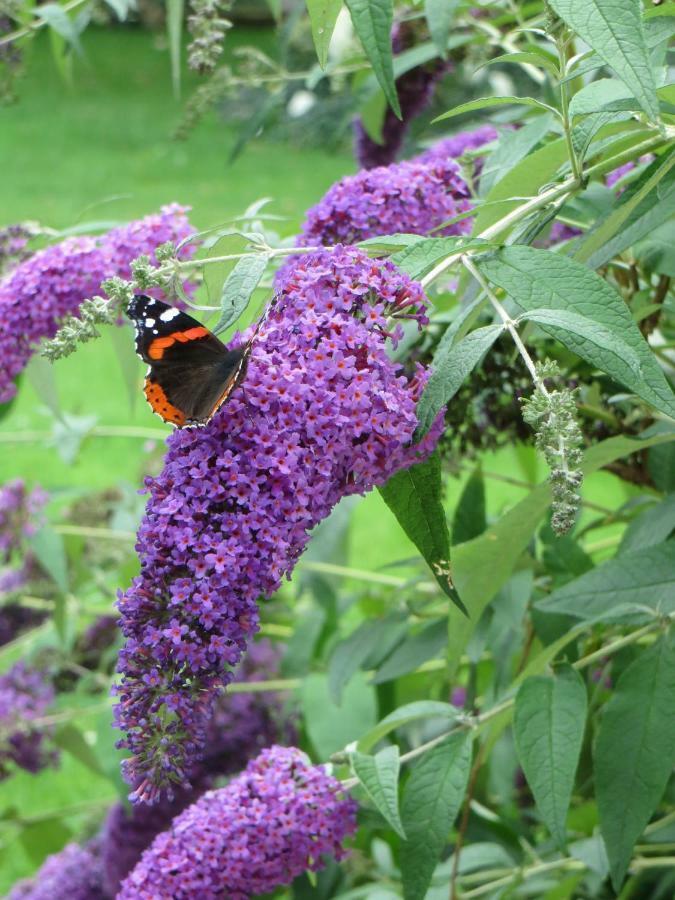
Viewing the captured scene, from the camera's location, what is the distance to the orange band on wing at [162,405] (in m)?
1.08

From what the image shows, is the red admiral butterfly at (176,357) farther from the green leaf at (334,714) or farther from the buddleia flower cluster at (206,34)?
the green leaf at (334,714)

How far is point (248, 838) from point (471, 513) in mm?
613

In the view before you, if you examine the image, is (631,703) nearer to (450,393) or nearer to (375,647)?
(450,393)

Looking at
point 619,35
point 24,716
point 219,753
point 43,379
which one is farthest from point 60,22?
point 24,716

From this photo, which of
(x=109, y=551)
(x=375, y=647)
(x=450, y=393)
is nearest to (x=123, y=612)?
(x=450, y=393)

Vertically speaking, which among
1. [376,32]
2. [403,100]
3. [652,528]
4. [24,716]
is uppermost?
[376,32]

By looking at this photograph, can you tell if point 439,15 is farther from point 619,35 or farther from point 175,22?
point 619,35

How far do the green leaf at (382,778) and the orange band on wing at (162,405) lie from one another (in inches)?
17.6

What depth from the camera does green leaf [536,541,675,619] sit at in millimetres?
1341

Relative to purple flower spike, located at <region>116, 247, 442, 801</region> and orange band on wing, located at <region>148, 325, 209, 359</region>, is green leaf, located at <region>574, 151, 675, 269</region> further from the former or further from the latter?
orange band on wing, located at <region>148, 325, 209, 359</region>

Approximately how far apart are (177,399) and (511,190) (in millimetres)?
414

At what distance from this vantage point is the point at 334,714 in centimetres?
212

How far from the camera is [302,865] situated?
1.43 metres

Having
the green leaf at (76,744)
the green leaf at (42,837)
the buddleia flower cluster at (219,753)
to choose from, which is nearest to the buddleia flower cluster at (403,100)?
the buddleia flower cluster at (219,753)
